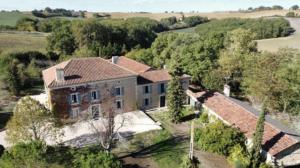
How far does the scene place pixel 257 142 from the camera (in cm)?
2709

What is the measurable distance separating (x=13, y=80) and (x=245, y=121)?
3649 centimetres

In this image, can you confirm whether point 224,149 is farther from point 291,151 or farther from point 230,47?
point 230,47

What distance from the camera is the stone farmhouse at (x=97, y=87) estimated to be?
3678 centimetres

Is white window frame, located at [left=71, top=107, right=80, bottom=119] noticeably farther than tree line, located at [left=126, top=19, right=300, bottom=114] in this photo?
No

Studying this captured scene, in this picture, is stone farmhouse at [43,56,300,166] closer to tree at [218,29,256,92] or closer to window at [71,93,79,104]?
window at [71,93,79,104]

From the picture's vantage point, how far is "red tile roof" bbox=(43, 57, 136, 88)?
37.0 metres

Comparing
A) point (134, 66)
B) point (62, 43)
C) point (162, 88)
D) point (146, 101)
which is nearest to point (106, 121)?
point (146, 101)

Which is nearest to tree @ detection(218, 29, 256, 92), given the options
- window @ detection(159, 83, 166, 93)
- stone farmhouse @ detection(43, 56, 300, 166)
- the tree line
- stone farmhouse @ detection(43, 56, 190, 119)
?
the tree line

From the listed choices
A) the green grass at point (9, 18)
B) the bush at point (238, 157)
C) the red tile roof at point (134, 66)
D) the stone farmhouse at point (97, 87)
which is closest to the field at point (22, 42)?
the green grass at point (9, 18)

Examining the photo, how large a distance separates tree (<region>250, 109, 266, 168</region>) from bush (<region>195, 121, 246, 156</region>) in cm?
255

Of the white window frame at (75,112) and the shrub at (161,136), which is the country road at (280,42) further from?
the white window frame at (75,112)

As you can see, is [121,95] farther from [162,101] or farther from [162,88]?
[162,101]

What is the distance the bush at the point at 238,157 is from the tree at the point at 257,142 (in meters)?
0.56

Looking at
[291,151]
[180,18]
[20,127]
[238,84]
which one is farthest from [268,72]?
[180,18]
